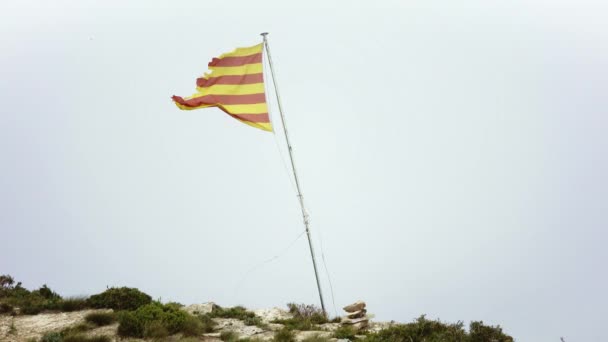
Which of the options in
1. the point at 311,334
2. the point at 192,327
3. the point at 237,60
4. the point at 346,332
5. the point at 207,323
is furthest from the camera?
the point at 237,60

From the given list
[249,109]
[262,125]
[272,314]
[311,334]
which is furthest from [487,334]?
[249,109]

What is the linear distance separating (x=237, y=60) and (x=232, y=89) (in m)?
1.14

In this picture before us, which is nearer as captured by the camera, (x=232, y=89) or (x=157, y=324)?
(x=157, y=324)

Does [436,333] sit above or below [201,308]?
below

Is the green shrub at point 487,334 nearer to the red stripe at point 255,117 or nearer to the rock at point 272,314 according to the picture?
the rock at point 272,314

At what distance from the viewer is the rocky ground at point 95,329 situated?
14855mm

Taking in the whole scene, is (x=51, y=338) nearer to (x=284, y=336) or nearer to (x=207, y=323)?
(x=207, y=323)

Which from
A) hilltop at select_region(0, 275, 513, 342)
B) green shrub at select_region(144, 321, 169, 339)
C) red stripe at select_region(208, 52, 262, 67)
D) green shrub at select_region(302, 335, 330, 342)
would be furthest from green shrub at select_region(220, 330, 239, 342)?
red stripe at select_region(208, 52, 262, 67)

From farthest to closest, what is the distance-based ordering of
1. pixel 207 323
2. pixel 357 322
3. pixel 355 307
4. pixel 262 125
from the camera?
pixel 262 125 → pixel 355 307 → pixel 207 323 → pixel 357 322

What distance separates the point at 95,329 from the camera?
15453 mm

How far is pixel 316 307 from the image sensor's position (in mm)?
18594

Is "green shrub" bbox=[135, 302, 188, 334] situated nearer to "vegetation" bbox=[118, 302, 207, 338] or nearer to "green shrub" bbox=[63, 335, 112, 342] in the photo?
"vegetation" bbox=[118, 302, 207, 338]

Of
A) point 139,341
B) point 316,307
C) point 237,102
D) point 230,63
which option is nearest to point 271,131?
point 237,102

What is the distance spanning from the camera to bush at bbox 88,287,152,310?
1794cm
